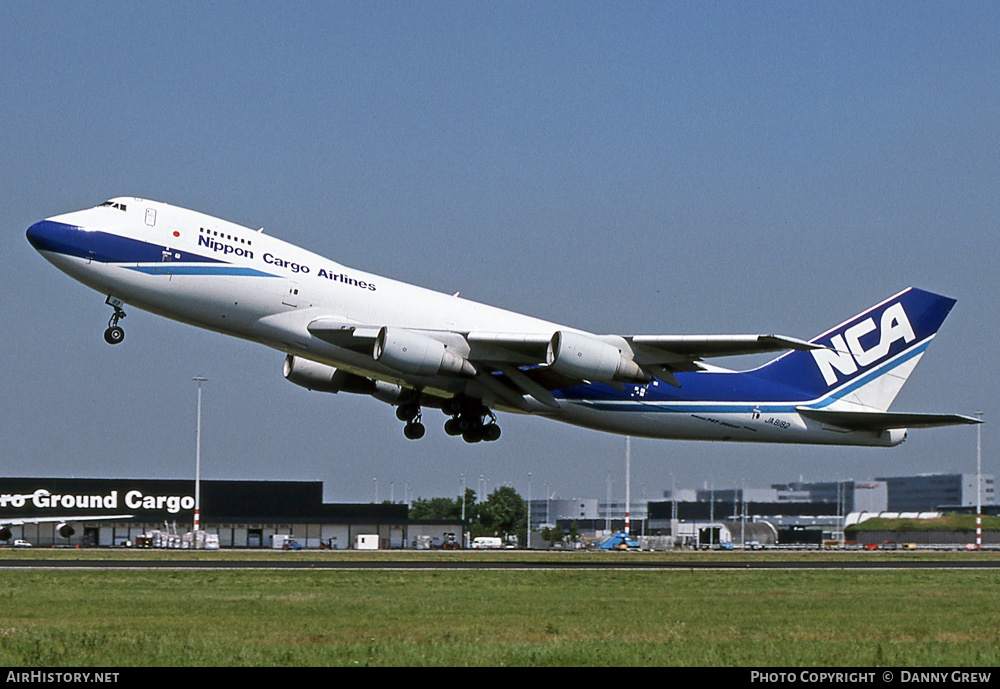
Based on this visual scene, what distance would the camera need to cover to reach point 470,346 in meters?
38.9

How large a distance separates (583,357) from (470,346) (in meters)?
3.49

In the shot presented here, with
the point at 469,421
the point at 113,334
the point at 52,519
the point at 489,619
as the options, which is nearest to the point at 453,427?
the point at 469,421

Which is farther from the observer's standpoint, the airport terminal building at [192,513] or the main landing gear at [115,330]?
the airport terminal building at [192,513]

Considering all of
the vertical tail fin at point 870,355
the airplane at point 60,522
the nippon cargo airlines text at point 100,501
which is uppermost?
the vertical tail fin at point 870,355

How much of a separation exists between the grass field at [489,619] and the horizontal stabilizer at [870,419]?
633 centimetres

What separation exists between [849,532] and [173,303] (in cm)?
8874

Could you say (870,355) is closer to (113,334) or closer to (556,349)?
(556,349)

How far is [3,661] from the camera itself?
18.2 metres

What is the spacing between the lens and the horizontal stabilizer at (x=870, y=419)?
4388 cm

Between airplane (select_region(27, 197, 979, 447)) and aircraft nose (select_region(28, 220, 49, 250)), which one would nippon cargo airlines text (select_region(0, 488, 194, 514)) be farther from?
aircraft nose (select_region(28, 220, 49, 250))

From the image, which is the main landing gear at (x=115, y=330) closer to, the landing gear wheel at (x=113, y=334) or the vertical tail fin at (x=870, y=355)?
the landing gear wheel at (x=113, y=334)
